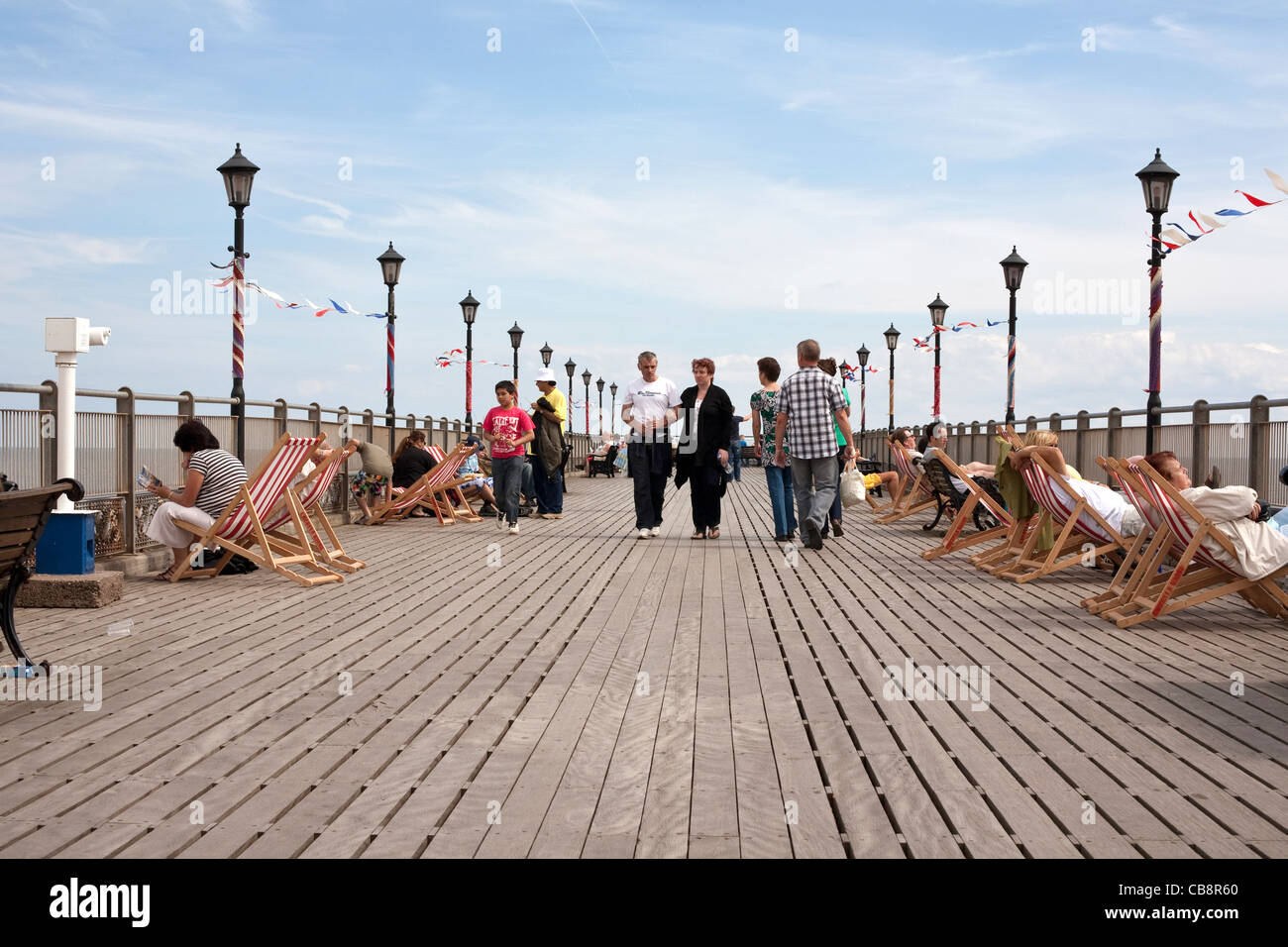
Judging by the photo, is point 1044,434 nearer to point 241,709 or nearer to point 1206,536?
point 1206,536

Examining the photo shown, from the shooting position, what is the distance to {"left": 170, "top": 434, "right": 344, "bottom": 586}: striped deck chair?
384 inches

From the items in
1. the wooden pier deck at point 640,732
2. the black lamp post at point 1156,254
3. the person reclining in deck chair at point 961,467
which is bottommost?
the wooden pier deck at point 640,732

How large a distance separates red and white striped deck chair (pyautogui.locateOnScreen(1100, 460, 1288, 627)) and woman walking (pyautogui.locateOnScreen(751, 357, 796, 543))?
526 centimetres

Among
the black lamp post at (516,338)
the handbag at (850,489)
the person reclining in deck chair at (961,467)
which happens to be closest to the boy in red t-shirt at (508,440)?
the handbag at (850,489)

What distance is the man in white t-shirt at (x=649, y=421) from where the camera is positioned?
559 inches

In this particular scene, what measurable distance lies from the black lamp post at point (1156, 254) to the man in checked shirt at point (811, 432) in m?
4.98

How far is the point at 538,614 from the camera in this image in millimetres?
8398

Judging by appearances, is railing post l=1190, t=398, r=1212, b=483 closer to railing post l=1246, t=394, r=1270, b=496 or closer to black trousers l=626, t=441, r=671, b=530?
railing post l=1246, t=394, r=1270, b=496

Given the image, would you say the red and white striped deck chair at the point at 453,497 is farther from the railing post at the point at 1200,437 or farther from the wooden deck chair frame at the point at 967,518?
the railing post at the point at 1200,437

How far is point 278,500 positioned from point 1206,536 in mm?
6391

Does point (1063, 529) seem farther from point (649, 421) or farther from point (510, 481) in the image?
point (510, 481)
